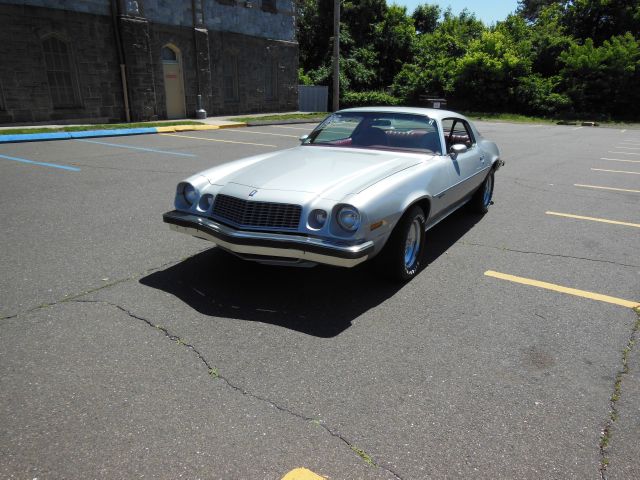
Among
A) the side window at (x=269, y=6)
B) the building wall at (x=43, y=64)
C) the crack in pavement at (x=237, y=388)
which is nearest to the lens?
the crack in pavement at (x=237, y=388)

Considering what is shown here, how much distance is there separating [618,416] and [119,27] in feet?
63.5

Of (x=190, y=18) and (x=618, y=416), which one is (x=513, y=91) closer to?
(x=190, y=18)

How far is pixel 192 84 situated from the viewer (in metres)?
20.5

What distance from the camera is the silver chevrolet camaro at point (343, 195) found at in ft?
11.5

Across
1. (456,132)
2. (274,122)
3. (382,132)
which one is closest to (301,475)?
(382,132)

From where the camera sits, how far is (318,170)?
417 centimetres

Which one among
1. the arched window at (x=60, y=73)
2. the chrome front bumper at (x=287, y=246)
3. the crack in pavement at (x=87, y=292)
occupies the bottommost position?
the crack in pavement at (x=87, y=292)

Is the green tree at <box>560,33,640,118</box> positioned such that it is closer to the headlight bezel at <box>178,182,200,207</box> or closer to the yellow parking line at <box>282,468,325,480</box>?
the headlight bezel at <box>178,182,200,207</box>

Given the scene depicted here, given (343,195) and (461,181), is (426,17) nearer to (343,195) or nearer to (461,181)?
(461,181)

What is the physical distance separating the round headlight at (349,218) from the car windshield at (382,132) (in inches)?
65.9

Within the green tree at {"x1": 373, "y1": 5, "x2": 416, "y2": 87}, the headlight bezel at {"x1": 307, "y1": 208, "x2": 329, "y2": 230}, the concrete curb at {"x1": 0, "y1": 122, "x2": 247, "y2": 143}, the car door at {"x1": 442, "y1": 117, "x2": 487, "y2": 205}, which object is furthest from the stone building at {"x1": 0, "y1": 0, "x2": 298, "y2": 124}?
the headlight bezel at {"x1": 307, "y1": 208, "x2": 329, "y2": 230}

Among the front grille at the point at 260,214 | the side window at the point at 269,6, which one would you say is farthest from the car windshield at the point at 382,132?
Result: the side window at the point at 269,6

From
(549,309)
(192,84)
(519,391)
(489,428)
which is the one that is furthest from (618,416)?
(192,84)

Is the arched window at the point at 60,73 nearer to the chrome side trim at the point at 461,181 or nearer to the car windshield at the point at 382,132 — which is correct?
the car windshield at the point at 382,132
